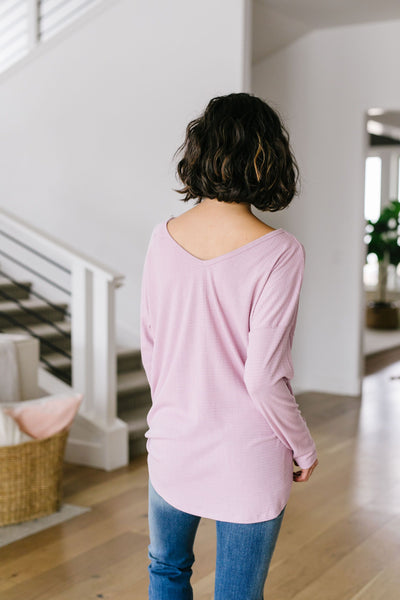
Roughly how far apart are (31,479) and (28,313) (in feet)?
6.62

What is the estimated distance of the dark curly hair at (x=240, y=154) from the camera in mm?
1166

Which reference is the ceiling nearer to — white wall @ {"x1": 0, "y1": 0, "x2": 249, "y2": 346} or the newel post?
white wall @ {"x1": 0, "y1": 0, "x2": 249, "y2": 346}

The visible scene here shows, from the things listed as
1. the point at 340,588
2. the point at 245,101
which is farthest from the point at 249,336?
the point at 340,588

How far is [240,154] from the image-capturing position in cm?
117

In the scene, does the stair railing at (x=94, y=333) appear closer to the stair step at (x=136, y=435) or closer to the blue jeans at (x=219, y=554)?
the stair step at (x=136, y=435)

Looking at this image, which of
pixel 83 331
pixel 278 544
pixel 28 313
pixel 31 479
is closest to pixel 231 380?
pixel 278 544

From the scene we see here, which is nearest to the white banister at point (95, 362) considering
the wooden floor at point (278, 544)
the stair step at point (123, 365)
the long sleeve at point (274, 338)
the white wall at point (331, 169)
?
the wooden floor at point (278, 544)

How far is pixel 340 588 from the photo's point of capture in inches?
97.6

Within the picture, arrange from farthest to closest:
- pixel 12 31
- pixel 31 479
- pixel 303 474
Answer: pixel 12 31
pixel 31 479
pixel 303 474

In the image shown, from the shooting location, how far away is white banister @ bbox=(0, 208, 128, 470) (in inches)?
151

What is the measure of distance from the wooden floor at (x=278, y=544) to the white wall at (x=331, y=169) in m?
1.91

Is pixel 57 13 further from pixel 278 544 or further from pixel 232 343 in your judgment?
pixel 232 343

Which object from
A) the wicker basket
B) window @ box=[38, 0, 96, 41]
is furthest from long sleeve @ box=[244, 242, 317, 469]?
window @ box=[38, 0, 96, 41]

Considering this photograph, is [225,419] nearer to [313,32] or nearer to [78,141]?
[78,141]
